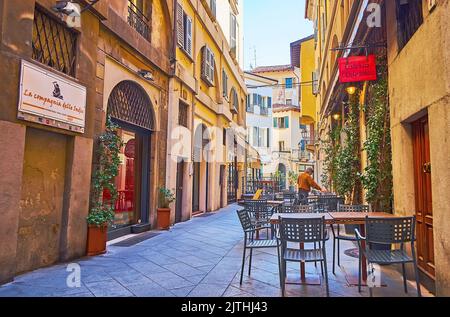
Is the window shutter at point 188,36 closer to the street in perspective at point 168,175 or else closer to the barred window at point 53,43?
the street in perspective at point 168,175

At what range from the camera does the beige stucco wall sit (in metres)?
3.70

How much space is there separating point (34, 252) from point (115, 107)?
3657 millimetres

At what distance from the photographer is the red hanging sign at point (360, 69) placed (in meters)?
6.88

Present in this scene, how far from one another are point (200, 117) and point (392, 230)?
413 inches

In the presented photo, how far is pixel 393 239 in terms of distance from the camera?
3.98 meters

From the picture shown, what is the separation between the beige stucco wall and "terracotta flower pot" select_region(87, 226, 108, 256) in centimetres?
522

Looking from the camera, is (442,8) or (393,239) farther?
(393,239)

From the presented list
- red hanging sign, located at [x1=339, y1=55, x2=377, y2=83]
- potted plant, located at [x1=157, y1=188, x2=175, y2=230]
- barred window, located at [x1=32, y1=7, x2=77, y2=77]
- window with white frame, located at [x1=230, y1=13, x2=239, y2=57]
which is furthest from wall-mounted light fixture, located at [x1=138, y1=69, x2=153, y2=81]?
window with white frame, located at [x1=230, y1=13, x2=239, y2=57]

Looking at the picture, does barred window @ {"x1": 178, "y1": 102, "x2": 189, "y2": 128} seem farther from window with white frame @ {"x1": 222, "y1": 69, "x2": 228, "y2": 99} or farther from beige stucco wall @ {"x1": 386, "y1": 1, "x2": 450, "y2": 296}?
beige stucco wall @ {"x1": 386, "y1": 1, "x2": 450, "y2": 296}

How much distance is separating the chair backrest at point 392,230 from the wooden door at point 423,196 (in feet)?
2.42

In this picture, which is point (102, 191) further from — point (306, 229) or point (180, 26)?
point (180, 26)

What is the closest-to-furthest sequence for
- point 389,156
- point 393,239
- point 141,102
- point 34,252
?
point 393,239 → point 34,252 → point 389,156 → point 141,102
